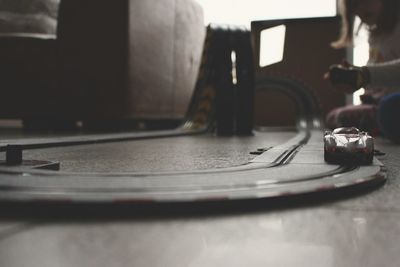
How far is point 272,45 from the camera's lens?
511 cm

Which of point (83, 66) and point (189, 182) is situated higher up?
point (83, 66)

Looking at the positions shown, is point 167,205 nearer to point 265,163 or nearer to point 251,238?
point 251,238

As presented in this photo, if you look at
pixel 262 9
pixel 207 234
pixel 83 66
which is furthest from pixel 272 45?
pixel 207 234

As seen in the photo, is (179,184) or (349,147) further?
(349,147)

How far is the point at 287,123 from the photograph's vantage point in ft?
16.5

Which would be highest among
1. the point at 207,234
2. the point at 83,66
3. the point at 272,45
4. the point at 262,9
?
the point at 262,9

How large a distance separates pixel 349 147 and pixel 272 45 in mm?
4519

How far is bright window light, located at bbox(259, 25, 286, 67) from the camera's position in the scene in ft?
16.6

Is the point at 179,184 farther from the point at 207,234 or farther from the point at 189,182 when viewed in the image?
the point at 207,234

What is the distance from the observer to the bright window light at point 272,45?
5.05m

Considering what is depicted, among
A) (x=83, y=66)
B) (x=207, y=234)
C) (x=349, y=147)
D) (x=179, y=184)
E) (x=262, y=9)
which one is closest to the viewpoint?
(x=207, y=234)

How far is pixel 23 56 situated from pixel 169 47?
1.05 m

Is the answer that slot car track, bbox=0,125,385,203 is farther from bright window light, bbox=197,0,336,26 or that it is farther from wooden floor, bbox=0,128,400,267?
bright window light, bbox=197,0,336,26

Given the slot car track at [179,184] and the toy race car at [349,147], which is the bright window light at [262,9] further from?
the slot car track at [179,184]
